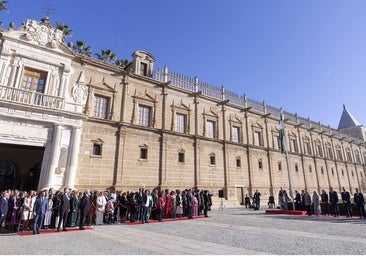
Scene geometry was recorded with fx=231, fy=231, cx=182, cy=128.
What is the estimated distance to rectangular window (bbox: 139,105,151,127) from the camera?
19291 mm

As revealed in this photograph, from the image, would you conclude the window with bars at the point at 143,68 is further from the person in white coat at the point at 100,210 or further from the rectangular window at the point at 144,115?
the person in white coat at the point at 100,210

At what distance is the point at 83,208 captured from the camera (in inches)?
407

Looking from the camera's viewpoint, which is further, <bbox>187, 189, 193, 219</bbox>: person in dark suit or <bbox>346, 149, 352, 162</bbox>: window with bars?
<bbox>346, 149, 352, 162</bbox>: window with bars

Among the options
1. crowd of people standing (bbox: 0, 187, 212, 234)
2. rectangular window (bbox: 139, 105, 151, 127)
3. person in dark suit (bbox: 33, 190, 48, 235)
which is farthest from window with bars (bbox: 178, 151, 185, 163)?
person in dark suit (bbox: 33, 190, 48, 235)

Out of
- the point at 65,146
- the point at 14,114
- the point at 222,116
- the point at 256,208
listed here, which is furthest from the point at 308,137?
the point at 14,114

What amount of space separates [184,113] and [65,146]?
10.8 metres

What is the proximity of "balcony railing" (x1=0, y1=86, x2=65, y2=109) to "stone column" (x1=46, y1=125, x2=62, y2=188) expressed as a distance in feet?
5.12

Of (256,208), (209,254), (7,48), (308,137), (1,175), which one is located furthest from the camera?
(308,137)

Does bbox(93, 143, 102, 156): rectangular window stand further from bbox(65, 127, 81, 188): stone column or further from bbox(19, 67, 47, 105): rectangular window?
bbox(19, 67, 47, 105): rectangular window

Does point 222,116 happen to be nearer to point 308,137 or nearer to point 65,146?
point 65,146

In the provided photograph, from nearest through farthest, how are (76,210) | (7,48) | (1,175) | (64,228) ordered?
(64,228)
(76,210)
(7,48)
(1,175)

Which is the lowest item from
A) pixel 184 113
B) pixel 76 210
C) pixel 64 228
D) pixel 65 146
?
pixel 64 228

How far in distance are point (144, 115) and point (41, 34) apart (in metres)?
9.05

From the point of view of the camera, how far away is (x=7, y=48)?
14.0m
